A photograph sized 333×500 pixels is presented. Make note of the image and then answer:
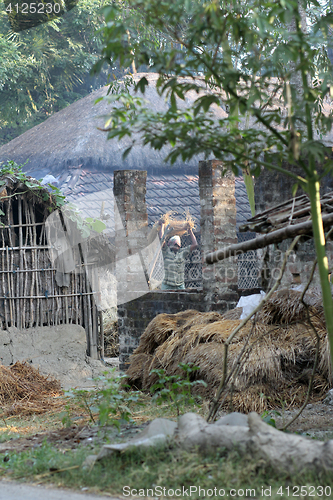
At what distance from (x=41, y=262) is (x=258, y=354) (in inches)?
176

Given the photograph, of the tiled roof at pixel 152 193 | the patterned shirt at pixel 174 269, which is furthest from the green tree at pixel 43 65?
the patterned shirt at pixel 174 269

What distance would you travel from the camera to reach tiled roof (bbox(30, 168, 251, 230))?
632 inches

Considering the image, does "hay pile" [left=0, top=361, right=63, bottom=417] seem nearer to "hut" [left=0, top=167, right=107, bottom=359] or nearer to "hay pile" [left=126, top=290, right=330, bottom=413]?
"hay pile" [left=126, top=290, right=330, bottom=413]

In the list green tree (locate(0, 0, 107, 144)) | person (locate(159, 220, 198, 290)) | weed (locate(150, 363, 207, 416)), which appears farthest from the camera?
green tree (locate(0, 0, 107, 144))

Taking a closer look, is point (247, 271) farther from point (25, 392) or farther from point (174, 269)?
point (25, 392)

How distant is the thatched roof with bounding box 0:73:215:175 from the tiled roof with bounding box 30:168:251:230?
16.9 inches

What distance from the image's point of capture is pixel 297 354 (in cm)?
517

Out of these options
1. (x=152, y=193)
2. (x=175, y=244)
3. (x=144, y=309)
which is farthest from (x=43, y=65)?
(x=144, y=309)

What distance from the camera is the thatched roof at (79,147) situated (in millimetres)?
17688

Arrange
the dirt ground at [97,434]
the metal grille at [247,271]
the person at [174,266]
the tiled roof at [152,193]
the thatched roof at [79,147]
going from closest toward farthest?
the dirt ground at [97,434] < the person at [174,266] < the metal grille at [247,271] < the tiled roof at [152,193] < the thatched roof at [79,147]

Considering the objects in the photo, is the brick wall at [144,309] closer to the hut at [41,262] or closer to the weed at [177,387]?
the hut at [41,262]

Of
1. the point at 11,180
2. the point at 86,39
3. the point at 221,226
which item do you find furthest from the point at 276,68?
the point at 86,39

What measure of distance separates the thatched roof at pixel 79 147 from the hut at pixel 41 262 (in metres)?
8.69

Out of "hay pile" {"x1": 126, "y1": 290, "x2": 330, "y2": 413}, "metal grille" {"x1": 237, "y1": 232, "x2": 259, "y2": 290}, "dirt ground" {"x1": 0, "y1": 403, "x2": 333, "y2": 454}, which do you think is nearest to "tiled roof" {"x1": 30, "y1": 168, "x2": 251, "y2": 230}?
"metal grille" {"x1": 237, "y1": 232, "x2": 259, "y2": 290}
